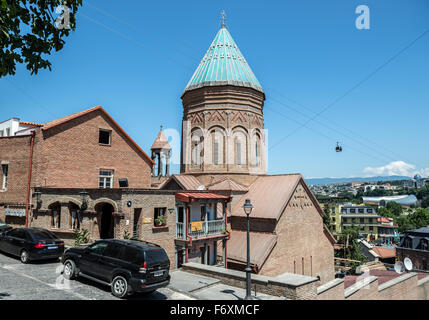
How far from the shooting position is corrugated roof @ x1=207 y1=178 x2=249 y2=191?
77.7ft

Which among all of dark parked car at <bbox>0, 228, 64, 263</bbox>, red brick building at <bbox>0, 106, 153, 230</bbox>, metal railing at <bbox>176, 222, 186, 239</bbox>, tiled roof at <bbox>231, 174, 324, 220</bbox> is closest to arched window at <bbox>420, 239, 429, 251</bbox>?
tiled roof at <bbox>231, 174, 324, 220</bbox>

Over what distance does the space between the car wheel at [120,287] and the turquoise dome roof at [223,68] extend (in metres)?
19.5

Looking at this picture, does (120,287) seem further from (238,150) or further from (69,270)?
(238,150)

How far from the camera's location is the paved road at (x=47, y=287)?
30.7 ft

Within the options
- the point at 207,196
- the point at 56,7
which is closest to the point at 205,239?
the point at 207,196

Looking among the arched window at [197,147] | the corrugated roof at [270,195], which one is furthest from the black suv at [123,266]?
the arched window at [197,147]

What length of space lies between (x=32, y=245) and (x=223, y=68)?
20.0 metres

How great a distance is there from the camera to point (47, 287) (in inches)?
400

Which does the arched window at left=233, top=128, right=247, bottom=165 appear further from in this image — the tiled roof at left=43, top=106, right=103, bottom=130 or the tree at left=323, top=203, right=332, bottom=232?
the tree at left=323, top=203, right=332, bottom=232

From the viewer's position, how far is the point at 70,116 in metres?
20.9

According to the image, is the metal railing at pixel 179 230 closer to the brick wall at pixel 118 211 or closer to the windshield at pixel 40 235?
the brick wall at pixel 118 211

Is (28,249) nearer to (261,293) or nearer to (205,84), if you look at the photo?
(261,293)
